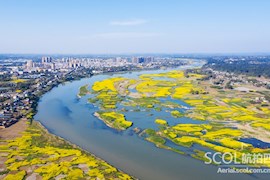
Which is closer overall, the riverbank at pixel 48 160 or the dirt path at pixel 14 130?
the riverbank at pixel 48 160

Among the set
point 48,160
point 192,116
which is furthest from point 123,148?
point 192,116

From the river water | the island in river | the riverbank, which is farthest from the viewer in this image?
the island in river

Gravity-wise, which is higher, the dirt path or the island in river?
the island in river

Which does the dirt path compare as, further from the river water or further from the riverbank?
the river water

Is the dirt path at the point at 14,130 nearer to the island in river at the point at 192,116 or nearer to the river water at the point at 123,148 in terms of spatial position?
the river water at the point at 123,148

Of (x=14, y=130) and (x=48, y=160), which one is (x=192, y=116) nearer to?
(x=48, y=160)

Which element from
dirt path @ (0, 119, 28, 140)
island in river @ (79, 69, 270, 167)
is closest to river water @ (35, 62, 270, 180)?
island in river @ (79, 69, 270, 167)

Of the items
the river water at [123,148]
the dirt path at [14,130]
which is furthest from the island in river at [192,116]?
the dirt path at [14,130]
